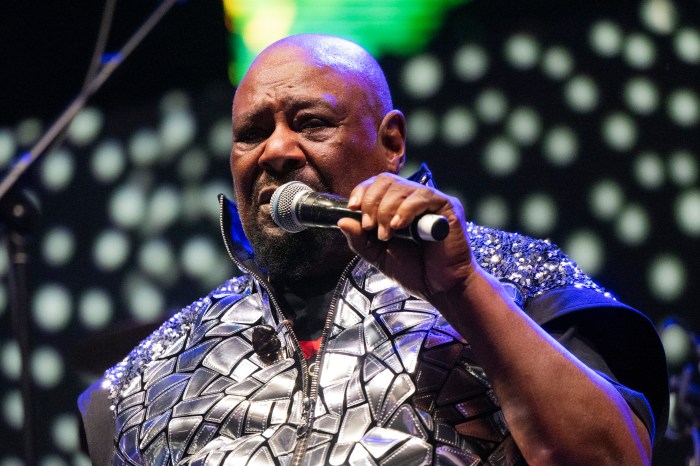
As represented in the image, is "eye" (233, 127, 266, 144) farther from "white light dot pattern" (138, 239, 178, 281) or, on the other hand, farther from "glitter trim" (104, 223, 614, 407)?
"white light dot pattern" (138, 239, 178, 281)

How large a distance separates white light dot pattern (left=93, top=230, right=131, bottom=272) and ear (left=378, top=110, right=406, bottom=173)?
1.36 m

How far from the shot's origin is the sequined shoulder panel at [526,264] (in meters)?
1.47

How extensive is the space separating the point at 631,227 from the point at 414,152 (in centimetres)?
65

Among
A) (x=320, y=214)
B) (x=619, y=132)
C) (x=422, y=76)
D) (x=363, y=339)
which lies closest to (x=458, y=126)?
(x=422, y=76)

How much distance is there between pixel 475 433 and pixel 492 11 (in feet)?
5.30

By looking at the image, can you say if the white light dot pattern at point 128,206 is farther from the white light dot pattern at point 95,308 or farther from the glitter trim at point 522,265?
the glitter trim at point 522,265

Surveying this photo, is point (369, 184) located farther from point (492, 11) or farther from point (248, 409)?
point (492, 11)

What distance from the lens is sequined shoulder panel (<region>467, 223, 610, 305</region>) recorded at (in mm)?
1468

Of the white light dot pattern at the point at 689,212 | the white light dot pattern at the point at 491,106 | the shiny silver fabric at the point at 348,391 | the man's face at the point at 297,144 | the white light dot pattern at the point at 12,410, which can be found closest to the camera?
the shiny silver fabric at the point at 348,391

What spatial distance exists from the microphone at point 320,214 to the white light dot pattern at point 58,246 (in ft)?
5.81

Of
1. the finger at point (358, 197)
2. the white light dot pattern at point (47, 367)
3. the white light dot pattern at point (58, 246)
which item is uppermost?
the finger at point (358, 197)

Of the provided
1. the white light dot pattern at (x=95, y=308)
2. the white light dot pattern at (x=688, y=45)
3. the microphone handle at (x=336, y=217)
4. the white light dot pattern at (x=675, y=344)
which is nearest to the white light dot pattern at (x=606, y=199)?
the white light dot pattern at (x=675, y=344)

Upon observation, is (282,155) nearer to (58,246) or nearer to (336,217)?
(336,217)

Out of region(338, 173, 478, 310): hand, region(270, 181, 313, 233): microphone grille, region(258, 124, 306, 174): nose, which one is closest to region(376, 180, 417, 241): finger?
region(338, 173, 478, 310): hand
